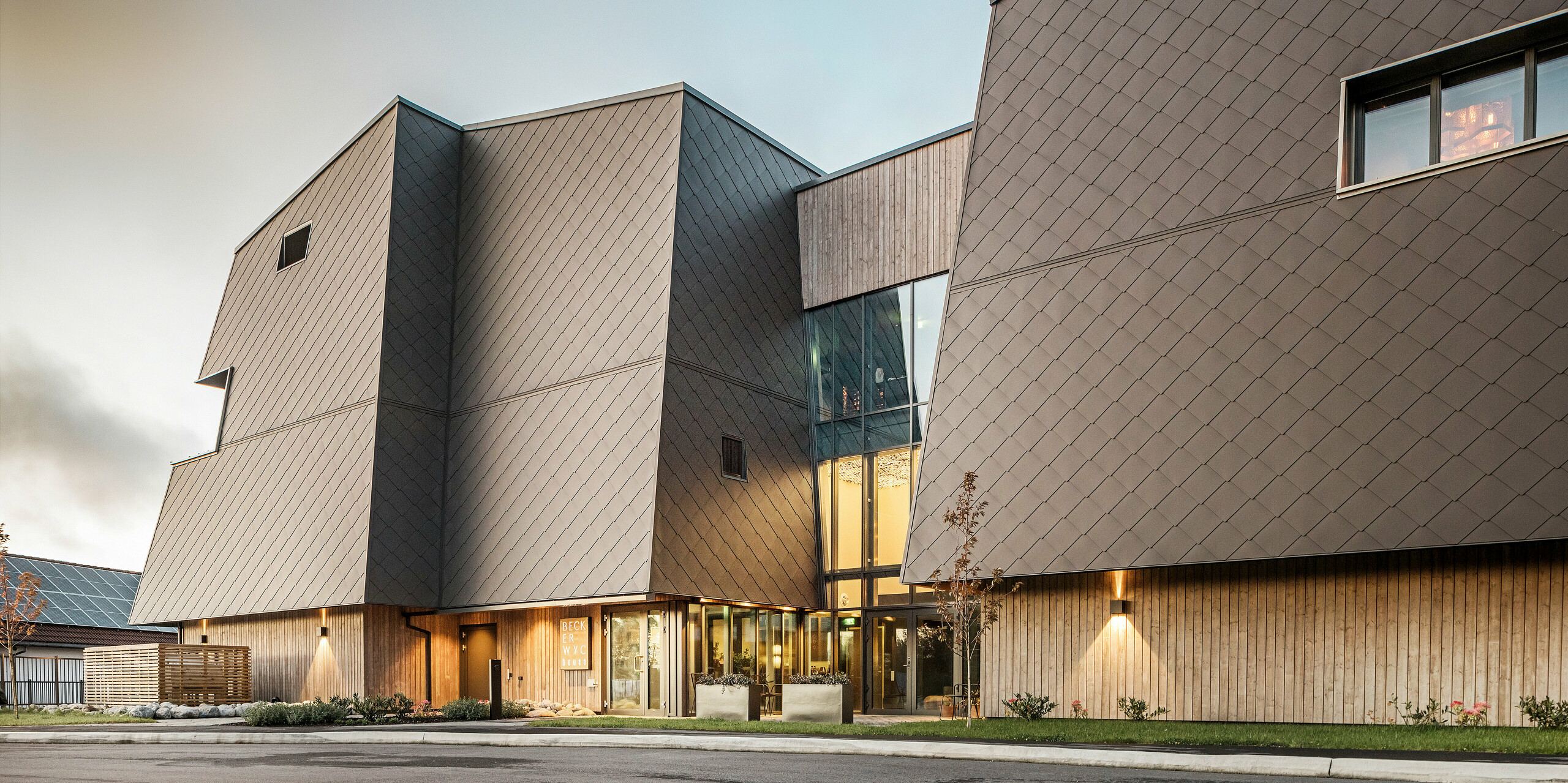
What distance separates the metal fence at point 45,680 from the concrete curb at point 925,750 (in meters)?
19.7

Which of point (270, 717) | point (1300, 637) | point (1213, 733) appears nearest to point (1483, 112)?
point (1300, 637)

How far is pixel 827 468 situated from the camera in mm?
24469

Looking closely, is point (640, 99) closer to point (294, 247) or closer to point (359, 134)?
point (359, 134)

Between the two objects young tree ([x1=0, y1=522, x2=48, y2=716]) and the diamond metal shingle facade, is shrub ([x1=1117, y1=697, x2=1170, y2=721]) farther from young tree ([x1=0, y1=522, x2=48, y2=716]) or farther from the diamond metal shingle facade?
young tree ([x1=0, y1=522, x2=48, y2=716])

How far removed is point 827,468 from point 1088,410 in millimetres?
8605

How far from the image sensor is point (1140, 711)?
637 inches

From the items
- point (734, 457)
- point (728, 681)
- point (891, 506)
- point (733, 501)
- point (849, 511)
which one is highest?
point (734, 457)

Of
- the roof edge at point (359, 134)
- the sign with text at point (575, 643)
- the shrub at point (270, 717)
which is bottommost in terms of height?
the shrub at point (270, 717)

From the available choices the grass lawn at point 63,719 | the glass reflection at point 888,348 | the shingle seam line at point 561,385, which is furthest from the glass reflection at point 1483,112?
the grass lawn at point 63,719

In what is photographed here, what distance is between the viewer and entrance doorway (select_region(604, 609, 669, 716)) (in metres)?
21.5

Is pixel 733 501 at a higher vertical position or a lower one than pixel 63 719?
higher

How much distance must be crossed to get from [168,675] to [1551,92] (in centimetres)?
2702

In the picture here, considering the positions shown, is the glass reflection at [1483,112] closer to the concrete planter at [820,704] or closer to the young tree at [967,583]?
the young tree at [967,583]

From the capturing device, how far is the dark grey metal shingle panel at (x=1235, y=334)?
1345cm
